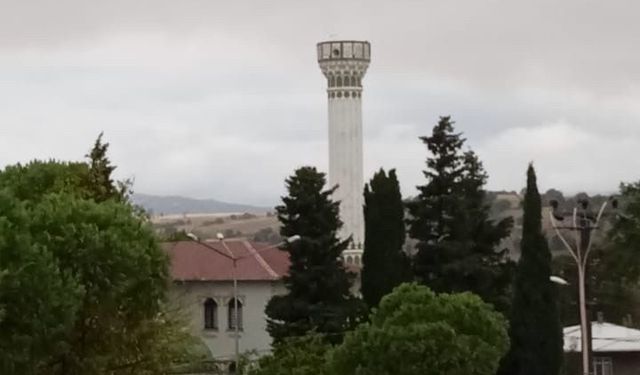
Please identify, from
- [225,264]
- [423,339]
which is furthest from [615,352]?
[423,339]

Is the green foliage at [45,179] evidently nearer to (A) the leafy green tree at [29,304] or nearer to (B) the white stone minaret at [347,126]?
(A) the leafy green tree at [29,304]

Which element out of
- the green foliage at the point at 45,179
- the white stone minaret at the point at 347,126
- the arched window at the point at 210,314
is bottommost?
the arched window at the point at 210,314

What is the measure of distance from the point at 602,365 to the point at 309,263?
11.4 m

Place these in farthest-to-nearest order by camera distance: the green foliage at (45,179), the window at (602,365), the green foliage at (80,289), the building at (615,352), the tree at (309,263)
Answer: the window at (602,365), the building at (615,352), the tree at (309,263), the green foliage at (45,179), the green foliage at (80,289)

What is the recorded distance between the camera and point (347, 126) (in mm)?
78625

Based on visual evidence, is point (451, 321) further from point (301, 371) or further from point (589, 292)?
point (589, 292)

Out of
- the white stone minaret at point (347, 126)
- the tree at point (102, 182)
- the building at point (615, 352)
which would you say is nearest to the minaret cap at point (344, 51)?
the white stone minaret at point (347, 126)

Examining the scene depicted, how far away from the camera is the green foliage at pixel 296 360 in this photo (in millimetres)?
34237

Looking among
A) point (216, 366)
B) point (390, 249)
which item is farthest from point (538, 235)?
point (216, 366)

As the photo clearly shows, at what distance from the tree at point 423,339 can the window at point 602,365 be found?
627 inches

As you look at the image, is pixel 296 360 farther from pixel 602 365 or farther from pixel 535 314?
pixel 602 365

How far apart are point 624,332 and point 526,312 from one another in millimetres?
13828

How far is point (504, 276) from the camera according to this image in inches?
1694

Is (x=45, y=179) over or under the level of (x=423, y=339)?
over
